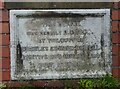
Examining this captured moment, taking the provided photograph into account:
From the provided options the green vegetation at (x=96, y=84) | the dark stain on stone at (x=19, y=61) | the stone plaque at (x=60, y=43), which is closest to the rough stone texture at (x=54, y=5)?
the stone plaque at (x=60, y=43)

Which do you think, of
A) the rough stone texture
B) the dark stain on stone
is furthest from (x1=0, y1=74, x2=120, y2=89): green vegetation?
the rough stone texture

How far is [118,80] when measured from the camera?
4.21 metres

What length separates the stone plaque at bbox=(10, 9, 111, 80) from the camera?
412 centimetres

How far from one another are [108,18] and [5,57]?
1075mm

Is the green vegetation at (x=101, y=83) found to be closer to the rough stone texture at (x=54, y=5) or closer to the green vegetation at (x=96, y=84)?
the green vegetation at (x=96, y=84)

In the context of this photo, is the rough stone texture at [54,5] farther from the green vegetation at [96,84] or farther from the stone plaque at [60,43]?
the green vegetation at [96,84]

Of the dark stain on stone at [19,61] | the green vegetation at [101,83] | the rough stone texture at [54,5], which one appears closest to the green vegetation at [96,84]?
the green vegetation at [101,83]

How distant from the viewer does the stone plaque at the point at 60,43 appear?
4.12 m

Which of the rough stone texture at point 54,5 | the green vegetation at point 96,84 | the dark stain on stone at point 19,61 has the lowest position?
the green vegetation at point 96,84

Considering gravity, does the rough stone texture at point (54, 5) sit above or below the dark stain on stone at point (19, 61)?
above

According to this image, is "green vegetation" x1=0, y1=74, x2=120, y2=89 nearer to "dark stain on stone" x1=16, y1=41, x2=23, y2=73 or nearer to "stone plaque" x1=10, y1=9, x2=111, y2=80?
"stone plaque" x1=10, y1=9, x2=111, y2=80

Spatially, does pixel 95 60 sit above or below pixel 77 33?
below

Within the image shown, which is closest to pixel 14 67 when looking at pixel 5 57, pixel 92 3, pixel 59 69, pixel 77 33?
pixel 5 57

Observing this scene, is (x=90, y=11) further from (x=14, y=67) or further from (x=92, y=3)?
(x=14, y=67)
